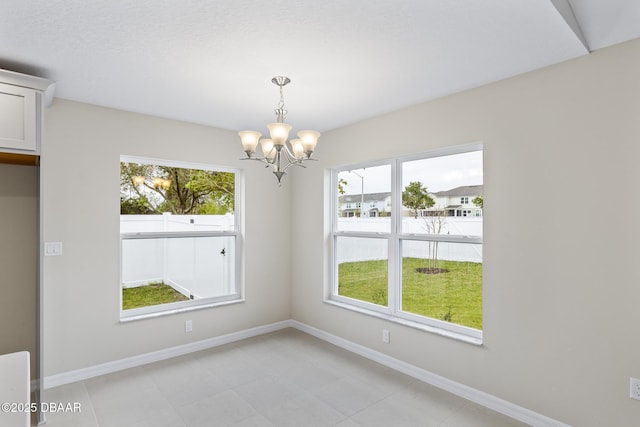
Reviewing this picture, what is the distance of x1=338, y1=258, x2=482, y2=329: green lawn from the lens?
2926 mm

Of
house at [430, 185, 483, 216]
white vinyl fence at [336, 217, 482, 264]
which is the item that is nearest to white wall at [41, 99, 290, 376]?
white vinyl fence at [336, 217, 482, 264]

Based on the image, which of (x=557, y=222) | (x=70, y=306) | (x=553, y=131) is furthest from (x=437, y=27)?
(x=70, y=306)

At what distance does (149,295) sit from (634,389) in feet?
13.1

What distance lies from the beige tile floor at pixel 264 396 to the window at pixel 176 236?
68 cm

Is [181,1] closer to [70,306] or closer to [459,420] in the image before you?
[70,306]

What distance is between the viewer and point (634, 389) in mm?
2045

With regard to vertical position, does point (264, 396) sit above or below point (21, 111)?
below

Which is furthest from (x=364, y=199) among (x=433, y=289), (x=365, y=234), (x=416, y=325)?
(x=416, y=325)

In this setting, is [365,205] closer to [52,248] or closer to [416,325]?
[416,325]

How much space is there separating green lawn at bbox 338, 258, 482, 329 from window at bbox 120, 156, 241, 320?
1.60 meters

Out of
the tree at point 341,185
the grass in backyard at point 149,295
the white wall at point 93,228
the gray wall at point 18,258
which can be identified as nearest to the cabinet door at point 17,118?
the white wall at point 93,228

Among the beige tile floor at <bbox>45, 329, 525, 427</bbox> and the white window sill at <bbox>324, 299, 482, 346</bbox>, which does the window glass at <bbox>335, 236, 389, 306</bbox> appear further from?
the beige tile floor at <bbox>45, 329, 525, 427</bbox>

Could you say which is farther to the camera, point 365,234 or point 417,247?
point 365,234

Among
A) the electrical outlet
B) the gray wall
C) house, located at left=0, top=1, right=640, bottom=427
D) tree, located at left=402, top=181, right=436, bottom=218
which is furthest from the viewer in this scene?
tree, located at left=402, top=181, right=436, bottom=218
